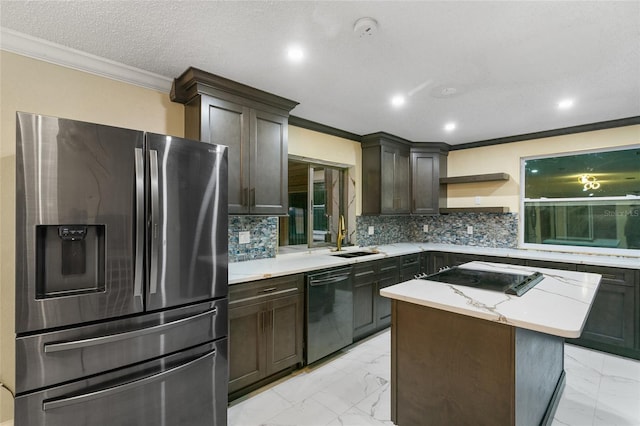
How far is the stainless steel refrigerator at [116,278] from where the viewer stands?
1.38 meters

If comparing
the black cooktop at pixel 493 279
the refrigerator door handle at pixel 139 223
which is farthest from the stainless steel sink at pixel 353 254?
the refrigerator door handle at pixel 139 223

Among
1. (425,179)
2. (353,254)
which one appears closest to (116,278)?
(353,254)

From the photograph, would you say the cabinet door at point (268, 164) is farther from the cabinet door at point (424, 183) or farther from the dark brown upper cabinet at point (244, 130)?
the cabinet door at point (424, 183)

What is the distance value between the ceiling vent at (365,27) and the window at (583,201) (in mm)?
3539

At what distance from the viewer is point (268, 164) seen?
2.80 m

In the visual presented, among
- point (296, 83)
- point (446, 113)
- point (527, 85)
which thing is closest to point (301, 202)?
point (296, 83)

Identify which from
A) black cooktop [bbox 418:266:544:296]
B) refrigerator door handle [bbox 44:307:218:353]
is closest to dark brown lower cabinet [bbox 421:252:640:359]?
black cooktop [bbox 418:266:544:296]

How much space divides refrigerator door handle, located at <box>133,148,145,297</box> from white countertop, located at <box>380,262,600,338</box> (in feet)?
4.66

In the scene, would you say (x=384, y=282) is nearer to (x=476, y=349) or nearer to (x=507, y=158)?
(x=476, y=349)

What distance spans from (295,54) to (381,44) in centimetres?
57

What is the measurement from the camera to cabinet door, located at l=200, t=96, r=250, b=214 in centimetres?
240

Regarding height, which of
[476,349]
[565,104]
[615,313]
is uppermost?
[565,104]

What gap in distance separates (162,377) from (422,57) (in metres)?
2.57

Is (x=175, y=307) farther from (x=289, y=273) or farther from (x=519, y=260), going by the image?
(x=519, y=260)
